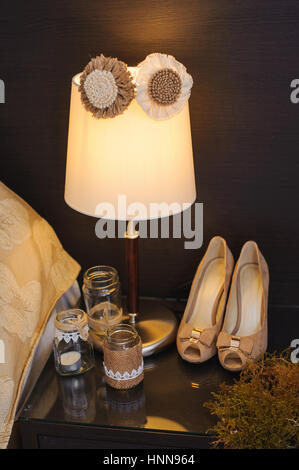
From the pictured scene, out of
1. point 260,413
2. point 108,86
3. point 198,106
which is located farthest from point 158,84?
point 260,413

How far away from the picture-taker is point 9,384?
923mm

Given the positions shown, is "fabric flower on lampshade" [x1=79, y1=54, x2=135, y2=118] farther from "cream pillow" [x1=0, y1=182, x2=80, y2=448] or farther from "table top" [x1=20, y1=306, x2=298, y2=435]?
"table top" [x1=20, y1=306, x2=298, y2=435]

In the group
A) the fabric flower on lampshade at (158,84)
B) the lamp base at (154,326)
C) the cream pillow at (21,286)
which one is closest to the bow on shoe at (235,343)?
the lamp base at (154,326)

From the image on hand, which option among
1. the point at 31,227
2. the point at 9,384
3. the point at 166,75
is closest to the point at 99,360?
the point at 9,384

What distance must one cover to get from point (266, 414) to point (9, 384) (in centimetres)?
47

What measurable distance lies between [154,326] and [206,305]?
14 centimetres

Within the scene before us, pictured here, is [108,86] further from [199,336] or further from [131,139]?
[199,336]

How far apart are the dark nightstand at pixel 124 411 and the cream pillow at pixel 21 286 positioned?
0.08 meters

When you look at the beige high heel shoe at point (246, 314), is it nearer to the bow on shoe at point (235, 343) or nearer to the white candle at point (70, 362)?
the bow on shoe at point (235, 343)

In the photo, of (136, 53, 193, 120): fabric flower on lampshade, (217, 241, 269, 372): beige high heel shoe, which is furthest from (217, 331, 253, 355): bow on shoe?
(136, 53, 193, 120): fabric flower on lampshade

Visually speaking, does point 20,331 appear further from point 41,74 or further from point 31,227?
point 41,74

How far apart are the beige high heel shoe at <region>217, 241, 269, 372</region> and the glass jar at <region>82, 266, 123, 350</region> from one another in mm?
256

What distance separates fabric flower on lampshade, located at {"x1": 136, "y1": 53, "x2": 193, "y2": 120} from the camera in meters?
0.85

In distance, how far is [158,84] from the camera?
2.79 feet
